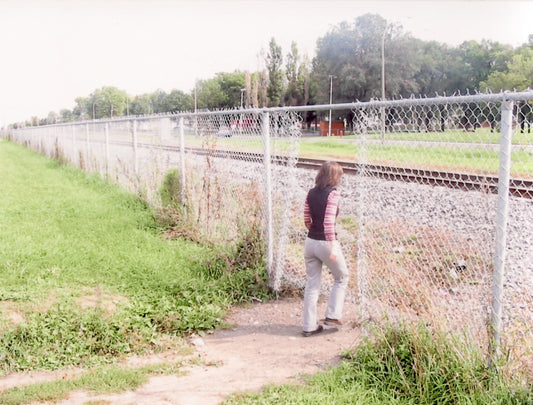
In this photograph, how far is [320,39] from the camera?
200ft

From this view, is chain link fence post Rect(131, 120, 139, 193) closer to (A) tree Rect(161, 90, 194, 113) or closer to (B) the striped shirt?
(B) the striped shirt

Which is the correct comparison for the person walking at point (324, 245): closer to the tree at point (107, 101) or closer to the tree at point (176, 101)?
the tree at point (176, 101)

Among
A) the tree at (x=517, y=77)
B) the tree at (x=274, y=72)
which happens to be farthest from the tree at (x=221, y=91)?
the tree at (x=517, y=77)

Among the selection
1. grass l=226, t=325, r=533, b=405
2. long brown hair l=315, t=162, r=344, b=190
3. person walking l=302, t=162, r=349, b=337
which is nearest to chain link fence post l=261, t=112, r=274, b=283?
person walking l=302, t=162, r=349, b=337

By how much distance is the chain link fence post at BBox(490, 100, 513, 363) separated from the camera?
3.17m

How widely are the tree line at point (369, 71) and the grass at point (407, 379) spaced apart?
128ft

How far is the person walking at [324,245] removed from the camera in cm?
464

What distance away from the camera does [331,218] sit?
464cm

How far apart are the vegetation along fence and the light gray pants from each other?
7.7 inches

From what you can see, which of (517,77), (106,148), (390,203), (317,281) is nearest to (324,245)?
(317,281)

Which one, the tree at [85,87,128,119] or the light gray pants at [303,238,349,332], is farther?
the tree at [85,87,128,119]

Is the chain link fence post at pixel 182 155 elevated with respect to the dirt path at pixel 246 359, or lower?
elevated

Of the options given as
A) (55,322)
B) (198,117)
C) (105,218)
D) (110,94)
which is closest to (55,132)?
(105,218)

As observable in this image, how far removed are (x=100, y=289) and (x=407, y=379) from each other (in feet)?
11.8
